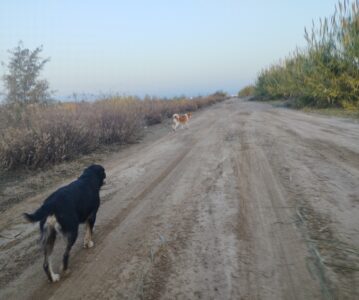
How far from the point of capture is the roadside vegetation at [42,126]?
8757mm

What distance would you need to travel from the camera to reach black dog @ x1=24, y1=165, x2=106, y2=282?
3582 mm

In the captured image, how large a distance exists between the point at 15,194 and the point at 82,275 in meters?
3.98

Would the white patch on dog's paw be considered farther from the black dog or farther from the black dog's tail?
the black dog's tail

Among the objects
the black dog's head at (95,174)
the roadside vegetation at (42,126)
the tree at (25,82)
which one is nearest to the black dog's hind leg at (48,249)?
the black dog's head at (95,174)

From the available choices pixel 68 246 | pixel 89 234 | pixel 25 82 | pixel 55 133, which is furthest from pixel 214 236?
pixel 25 82

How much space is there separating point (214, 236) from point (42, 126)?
674 centimetres

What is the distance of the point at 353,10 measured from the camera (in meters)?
16.0

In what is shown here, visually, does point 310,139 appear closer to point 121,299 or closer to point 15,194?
point 15,194

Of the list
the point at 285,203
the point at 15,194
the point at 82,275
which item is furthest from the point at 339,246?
the point at 15,194

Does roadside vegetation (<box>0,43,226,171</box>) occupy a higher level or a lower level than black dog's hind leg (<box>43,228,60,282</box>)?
higher

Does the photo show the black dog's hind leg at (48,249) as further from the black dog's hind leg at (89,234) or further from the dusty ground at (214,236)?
the black dog's hind leg at (89,234)

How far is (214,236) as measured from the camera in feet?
14.4

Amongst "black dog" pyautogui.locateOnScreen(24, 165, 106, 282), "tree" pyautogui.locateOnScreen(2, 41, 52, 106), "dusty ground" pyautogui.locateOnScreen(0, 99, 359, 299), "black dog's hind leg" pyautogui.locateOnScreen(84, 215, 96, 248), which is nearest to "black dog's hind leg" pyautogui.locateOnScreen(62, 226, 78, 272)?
"black dog" pyautogui.locateOnScreen(24, 165, 106, 282)

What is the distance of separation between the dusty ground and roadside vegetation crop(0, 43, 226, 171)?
2240mm
